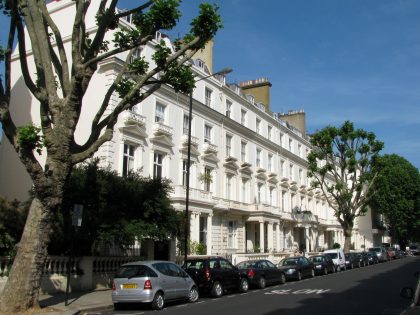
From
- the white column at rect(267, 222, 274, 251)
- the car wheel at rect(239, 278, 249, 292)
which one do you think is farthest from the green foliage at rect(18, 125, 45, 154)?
the white column at rect(267, 222, 274, 251)

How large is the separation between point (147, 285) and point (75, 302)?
9.19 feet

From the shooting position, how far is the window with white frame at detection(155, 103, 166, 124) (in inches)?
1187

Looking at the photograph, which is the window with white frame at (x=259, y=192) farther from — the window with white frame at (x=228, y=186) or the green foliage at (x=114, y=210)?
the green foliage at (x=114, y=210)

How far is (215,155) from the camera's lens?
35656 millimetres

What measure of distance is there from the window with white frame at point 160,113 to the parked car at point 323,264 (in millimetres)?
13508

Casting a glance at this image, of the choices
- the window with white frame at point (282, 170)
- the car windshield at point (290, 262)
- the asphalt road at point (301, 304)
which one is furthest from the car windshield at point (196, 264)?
the window with white frame at point (282, 170)

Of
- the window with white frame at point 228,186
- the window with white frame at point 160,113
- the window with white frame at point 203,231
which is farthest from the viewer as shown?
the window with white frame at point 228,186

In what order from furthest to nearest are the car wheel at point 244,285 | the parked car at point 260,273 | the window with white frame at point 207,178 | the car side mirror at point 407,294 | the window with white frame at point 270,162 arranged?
the window with white frame at point 270,162, the window with white frame at point 207,178, the parked car at point 260,273, the car wheel at point 244,285, the car side mirror at point 407,294

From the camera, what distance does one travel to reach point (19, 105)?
100 ft

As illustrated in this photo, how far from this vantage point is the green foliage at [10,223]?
17.7m

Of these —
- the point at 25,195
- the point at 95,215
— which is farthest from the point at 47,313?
the point at 25,195

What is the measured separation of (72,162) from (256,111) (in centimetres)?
3141

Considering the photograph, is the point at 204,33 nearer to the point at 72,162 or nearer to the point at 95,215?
the point at 72,162

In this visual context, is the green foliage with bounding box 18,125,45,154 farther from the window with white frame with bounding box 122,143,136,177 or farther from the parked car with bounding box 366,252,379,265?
the parked car with bounding box 366,252,379,265
